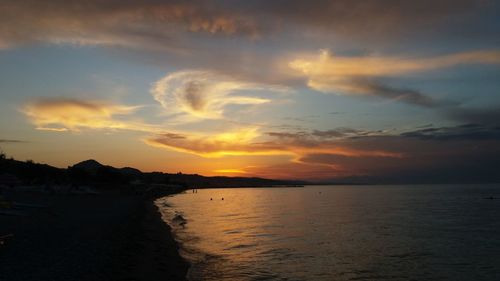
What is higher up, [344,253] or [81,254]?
[81,254]

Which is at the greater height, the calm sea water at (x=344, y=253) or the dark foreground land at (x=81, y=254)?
the dark foreground land at (x=81, y=254)

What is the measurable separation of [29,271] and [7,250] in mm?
4981

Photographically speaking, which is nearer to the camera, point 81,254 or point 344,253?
point 81,254

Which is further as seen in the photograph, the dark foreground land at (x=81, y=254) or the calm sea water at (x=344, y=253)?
the calm sea water at (x=344, y=253)

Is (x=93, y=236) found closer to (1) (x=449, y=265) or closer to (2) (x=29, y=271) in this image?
(2) (x=29, y=271)

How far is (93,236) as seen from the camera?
2598cm

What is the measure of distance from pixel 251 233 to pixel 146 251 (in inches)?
753

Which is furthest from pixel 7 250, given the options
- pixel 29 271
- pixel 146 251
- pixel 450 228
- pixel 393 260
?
pixel 450 228

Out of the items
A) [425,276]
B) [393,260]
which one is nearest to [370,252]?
[393,260]

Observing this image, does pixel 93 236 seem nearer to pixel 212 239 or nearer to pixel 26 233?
pixel 26 233

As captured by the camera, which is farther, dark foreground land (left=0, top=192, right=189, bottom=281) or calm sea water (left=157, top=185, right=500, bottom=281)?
calm sea water (left=157, top=185, right=500, bottom=281)

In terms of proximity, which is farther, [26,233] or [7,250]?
[26,233]

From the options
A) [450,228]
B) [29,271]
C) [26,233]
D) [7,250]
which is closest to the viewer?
[29,271]

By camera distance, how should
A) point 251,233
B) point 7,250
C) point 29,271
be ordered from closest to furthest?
1. point 29,271
2. point 7,250
3. point 251,233
